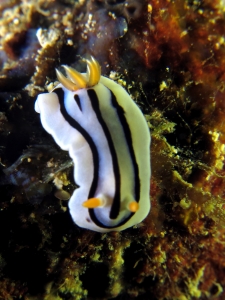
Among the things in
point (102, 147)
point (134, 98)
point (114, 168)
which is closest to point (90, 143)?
point (102, 147)

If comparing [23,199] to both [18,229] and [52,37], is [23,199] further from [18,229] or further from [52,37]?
[52,37]

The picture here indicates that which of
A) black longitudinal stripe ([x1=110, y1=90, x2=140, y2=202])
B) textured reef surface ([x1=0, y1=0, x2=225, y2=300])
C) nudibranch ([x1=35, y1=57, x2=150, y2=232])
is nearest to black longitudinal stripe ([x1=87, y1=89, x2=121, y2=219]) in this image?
nudibranch ([x1=35, y1=57, x2=150, y2=232])

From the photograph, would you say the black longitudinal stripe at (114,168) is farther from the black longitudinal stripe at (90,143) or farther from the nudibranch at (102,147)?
the black longitudinal stripe at (90,143)

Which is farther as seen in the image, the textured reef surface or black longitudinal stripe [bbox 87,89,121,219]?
the textured reef surface

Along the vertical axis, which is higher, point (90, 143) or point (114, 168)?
point (90, 143)

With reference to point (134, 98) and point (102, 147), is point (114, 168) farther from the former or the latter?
point (134, 98)

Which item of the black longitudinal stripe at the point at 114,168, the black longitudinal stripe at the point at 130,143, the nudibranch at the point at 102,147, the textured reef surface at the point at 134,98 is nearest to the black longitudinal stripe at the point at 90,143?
the nudibranch at the point at 102,147

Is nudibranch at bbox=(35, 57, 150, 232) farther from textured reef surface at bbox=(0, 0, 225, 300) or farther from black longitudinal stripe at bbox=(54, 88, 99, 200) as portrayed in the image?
textured reef surface at bbox=(0, 0, 225, 300)
